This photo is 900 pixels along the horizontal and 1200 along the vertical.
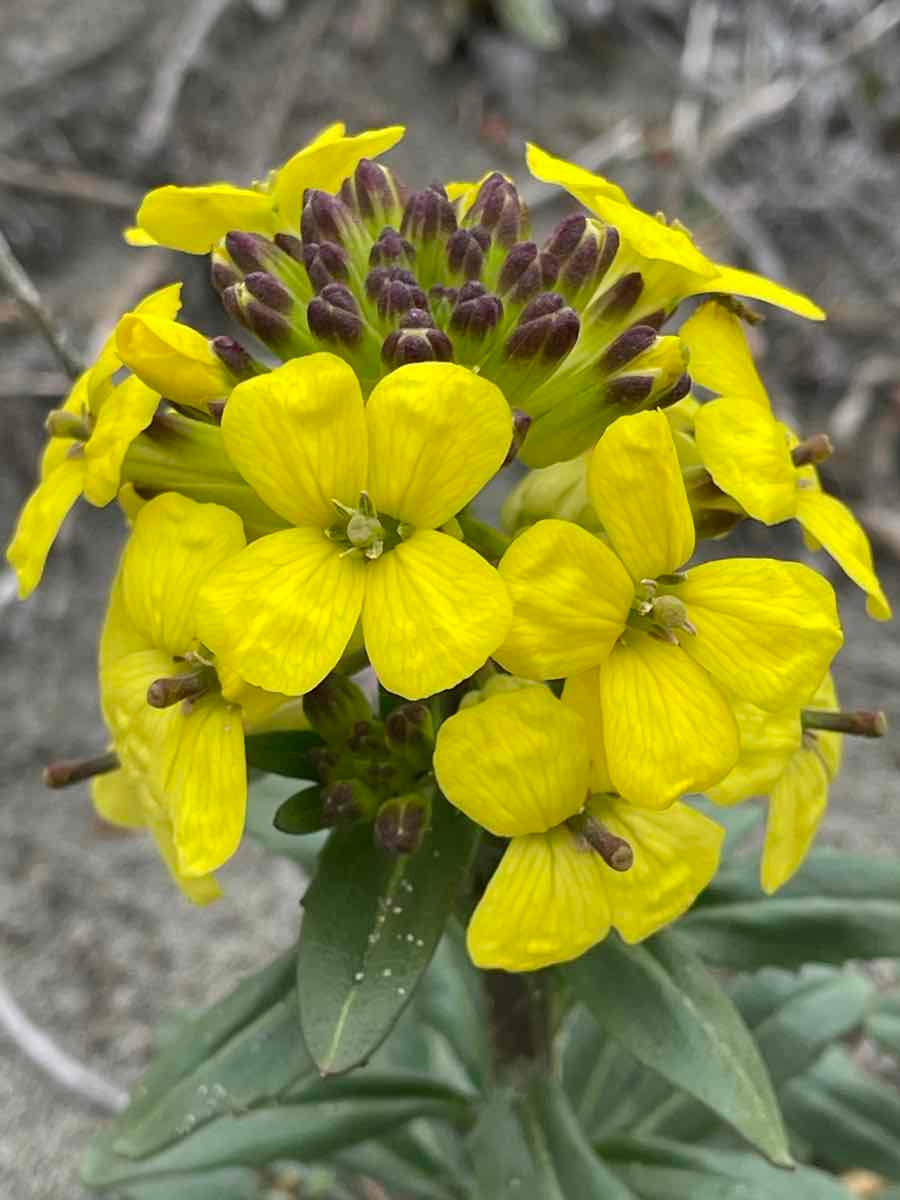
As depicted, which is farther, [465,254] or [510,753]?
[465,254]

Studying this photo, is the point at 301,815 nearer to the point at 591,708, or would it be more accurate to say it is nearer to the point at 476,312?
the point at 591,708

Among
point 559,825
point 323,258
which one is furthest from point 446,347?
point 559,825

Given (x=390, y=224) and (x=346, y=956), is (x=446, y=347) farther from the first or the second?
(x=346, y=956)

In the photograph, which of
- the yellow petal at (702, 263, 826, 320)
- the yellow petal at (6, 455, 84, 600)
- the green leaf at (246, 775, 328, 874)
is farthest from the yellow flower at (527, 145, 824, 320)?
the green leaf at (246, 775, 328, 874)

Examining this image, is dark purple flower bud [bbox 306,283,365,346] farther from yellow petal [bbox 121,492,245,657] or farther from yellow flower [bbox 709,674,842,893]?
yellow flower [bbox 709,674,842,893]

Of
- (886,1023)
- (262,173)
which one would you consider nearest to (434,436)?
(886,1023)

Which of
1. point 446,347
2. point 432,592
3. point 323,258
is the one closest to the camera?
point 432,592

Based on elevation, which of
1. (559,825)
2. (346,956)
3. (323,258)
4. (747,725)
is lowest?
(346,956)

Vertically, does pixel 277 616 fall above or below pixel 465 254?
below
